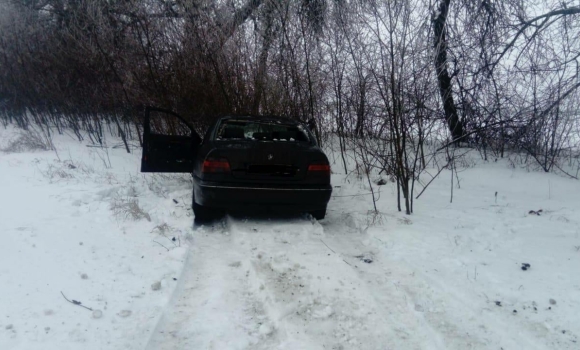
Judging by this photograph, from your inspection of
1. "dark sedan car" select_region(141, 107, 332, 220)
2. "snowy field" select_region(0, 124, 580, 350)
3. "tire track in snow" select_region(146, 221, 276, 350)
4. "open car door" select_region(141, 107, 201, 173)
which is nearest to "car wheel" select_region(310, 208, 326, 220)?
"dark sedan car" select_region(141, 107, 332, 220)

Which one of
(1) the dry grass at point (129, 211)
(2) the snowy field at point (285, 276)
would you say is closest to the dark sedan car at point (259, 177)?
(2) the snowy field at point (285, 276)

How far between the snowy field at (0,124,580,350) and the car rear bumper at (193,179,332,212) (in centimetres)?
31

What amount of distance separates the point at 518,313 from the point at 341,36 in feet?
21.8

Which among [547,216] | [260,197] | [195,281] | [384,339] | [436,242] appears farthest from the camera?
[547,216]

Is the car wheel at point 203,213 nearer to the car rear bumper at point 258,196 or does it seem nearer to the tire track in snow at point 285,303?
the car rear bumper at point 258,196

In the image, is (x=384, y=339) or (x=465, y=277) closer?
(x=384, y=339)

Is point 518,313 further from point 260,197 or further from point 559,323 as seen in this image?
point 260,197

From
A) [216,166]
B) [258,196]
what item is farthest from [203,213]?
[258,196]

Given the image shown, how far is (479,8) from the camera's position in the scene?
9523mm

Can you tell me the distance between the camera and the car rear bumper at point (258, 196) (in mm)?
5066

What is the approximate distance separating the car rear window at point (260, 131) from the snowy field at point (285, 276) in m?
1.23

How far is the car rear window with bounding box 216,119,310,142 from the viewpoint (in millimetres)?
5840

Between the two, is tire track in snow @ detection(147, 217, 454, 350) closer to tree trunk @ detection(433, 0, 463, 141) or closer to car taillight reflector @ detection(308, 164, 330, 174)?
car taillight reflector @ detection(308, 164, 330, 174)

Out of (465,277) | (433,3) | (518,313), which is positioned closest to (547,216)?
(465,277)
